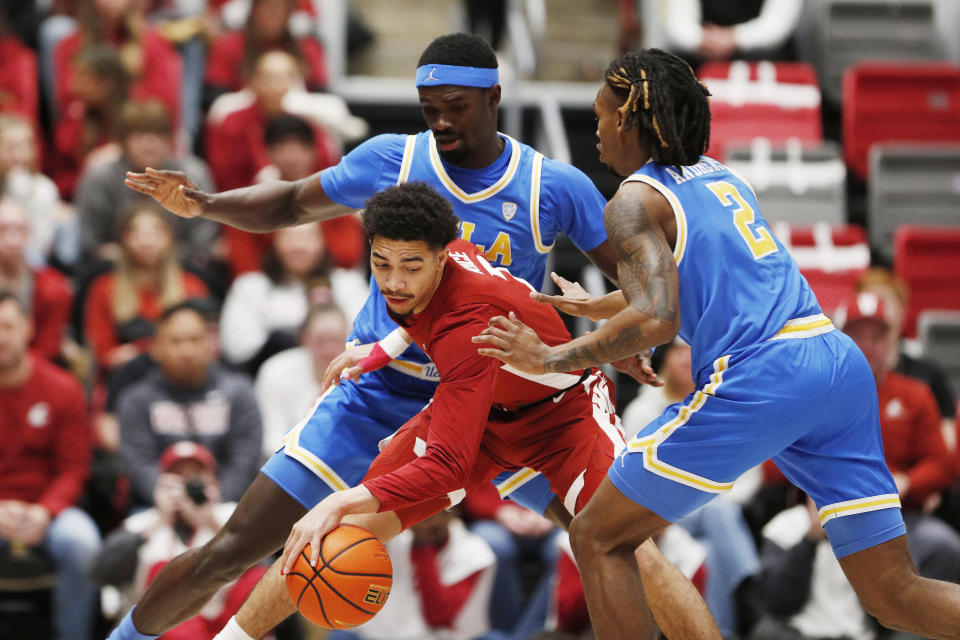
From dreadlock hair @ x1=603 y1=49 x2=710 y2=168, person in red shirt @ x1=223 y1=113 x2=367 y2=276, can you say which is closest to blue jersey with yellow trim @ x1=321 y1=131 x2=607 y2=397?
dreadlock hair @ x1=603 y1=49 x2=710 y2=168

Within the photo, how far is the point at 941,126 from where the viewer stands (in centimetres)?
1148

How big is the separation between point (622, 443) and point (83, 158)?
6.12m

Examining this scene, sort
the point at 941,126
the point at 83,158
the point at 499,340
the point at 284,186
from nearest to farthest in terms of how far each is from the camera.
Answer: the point at 499,340 → the point at 284,186 → the point at 83,158 → the point at 941,126

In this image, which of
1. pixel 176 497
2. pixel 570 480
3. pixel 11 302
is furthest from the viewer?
pixel 11 302

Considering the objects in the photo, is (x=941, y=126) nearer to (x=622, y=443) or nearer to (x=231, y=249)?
(x=231, y=249)

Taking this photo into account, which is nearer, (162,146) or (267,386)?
(267,386)

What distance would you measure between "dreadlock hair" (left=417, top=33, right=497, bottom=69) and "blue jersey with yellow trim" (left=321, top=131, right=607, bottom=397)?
1.08 feet

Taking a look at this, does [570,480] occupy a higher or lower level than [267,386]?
higher

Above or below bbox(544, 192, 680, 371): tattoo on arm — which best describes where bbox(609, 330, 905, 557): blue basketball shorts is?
below

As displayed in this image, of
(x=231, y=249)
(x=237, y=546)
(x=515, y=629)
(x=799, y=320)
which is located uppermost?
(x=799, y=320)

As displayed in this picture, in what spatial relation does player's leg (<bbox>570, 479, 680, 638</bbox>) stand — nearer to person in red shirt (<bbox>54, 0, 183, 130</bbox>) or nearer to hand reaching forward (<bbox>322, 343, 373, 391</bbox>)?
hand reaching forward (<bbox>322, 343, 373, 391</bbox>)

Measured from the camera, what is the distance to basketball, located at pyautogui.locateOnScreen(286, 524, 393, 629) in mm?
4574

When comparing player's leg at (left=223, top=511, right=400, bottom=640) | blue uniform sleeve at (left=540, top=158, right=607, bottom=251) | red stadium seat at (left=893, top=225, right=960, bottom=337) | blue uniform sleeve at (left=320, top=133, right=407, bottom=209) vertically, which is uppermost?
blue uniform sleeve at (left=320, top=133, right=407, bottom=209)

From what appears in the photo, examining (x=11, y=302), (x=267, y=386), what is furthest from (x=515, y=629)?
(x=11, y=302)
